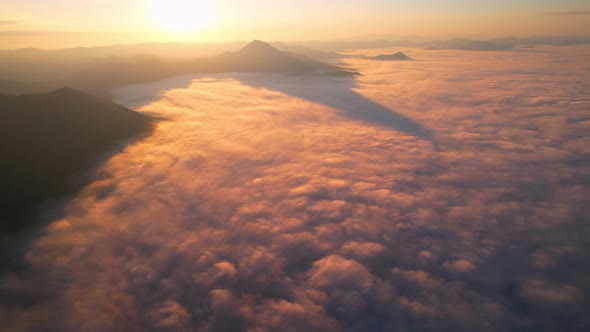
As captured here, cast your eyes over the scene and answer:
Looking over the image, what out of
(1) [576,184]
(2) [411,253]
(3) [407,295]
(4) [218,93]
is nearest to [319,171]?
(2) [411,253]

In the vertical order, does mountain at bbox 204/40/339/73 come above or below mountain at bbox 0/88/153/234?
above

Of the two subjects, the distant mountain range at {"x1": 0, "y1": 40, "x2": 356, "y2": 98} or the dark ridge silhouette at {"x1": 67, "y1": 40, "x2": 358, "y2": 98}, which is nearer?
the distant mountain range at {"x1": 0, "y1": 40, "x2": 356, "y2": 98}

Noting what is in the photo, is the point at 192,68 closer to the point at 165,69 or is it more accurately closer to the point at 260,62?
the point at 165,69

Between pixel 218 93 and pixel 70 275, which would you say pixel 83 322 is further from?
pixel 218 93

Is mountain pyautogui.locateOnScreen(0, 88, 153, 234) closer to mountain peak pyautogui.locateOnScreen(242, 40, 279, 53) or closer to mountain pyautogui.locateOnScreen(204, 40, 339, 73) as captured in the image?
mountain pyautogui.locateOnScreen(204, 40, 339, 73)

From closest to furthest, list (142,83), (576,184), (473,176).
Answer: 1. (576,184)
2. (473,176)
3. (142,83)

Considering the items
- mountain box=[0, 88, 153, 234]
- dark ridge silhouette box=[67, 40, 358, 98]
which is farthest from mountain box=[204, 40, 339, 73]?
mountain box=[0, 88, 153, 234]

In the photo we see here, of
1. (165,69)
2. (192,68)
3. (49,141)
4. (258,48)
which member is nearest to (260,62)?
(258,48)

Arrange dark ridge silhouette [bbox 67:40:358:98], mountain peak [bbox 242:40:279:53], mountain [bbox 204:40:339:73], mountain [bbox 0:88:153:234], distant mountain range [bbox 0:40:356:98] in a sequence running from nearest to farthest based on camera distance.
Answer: mountain [bbox 0:88:153:234] → distant mountain range [bbox 0:40:356:98] → dark ridge silhouette [bbox 67:40:358:98] → mountain [bbox 204:40:339:73] → mountain peak [bbox 242:40:279:53]
